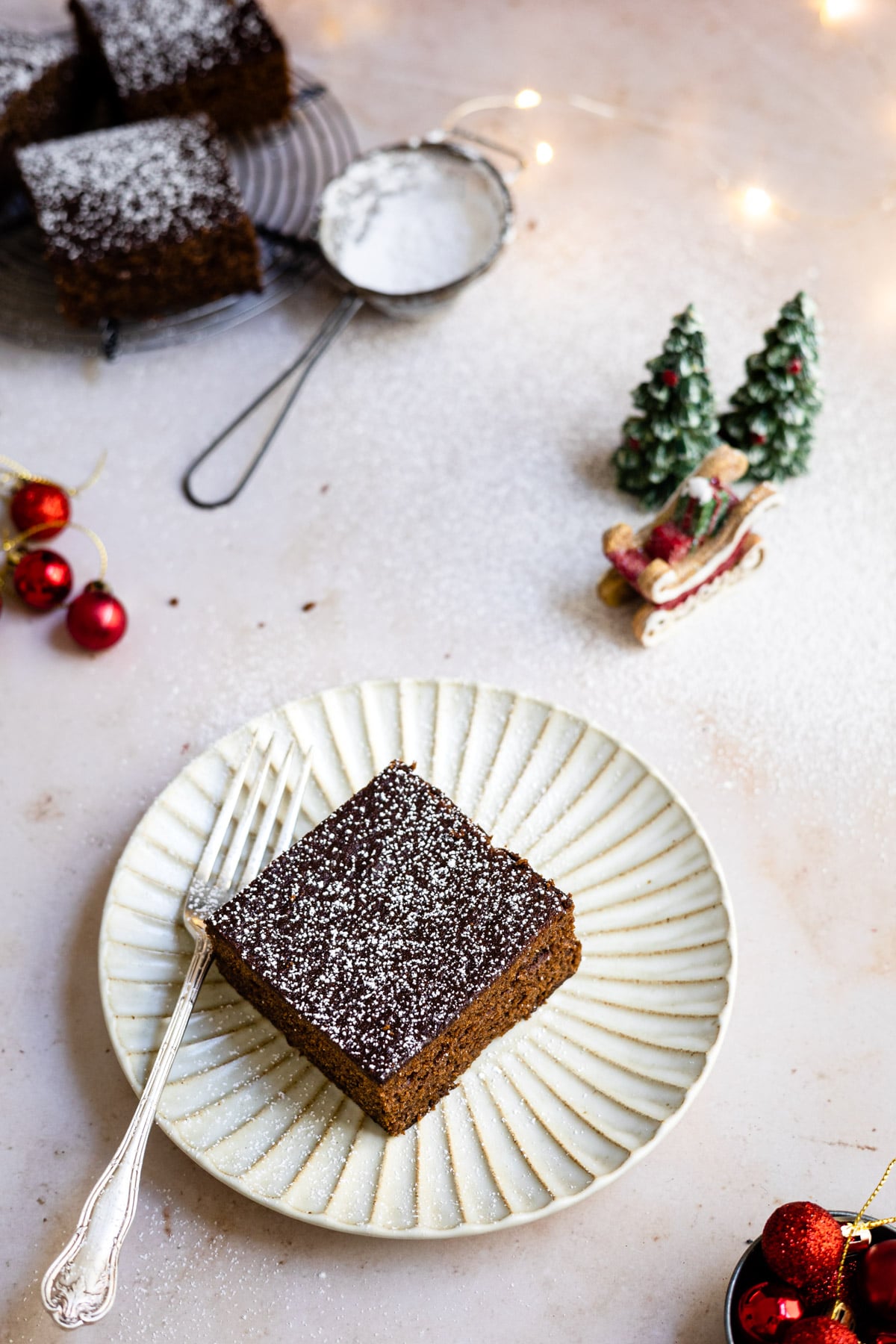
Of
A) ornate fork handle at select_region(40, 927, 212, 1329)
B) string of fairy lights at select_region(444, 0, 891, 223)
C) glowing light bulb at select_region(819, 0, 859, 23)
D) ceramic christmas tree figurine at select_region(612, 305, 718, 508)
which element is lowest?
ornate fork handle at select_region(40, 927, 212, 1329)

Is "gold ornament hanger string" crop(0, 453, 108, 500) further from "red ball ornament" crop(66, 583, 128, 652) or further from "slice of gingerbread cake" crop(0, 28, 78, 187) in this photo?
"slice of gingerbread cake" crop(0, 28, 78, 187)

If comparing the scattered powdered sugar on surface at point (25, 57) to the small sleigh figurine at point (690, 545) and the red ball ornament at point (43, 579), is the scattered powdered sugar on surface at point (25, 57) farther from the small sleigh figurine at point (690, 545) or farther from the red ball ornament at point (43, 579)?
the small sleigh figurine at point (690, 545)

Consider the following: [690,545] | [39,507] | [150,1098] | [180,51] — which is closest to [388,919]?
[150,1098]

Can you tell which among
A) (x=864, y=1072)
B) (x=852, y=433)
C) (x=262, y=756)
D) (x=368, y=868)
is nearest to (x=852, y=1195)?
(x=864, y=1072)

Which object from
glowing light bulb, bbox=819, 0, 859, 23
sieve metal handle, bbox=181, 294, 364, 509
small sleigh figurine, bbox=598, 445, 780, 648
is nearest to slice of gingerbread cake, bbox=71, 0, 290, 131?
sieve metal handle, bbox=181, 294, 364, 509

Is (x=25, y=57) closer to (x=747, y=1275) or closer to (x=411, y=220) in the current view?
(x=411, y=220)

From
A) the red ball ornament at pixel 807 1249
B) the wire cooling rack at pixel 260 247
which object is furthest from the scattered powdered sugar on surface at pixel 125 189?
the red ball ornament at pixel 807 1249

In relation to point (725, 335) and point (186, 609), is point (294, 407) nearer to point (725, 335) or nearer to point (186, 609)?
point (186, 609)

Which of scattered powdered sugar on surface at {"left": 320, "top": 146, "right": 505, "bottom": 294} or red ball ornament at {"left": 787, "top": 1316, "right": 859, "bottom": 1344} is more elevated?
scattered powdered sugar on surface at {"left": 320, "top": 146, "right": 505, "bottom": 294}
